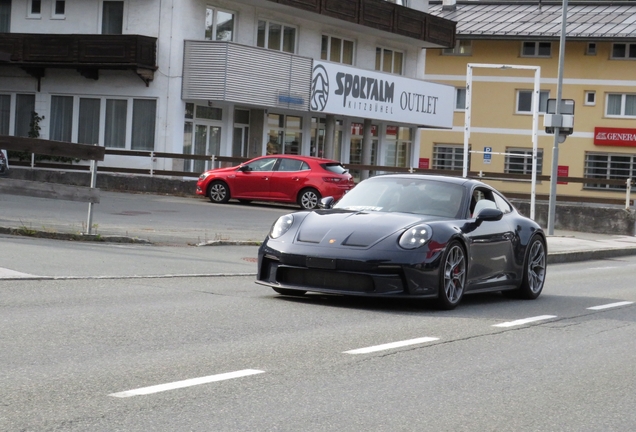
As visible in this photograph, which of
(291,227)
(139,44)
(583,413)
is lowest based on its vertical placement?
(583,413)

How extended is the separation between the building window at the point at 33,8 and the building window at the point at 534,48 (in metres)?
33.3

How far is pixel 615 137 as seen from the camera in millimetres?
60656

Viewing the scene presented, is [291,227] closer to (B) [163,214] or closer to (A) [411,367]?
(A) [411,367]

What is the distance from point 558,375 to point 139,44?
2889cm

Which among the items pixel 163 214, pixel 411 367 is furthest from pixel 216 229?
pixel 411 367

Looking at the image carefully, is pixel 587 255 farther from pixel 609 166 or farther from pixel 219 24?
pixel 609 166

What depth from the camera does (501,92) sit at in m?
63.3

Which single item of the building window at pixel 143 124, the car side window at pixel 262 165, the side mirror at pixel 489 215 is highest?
the building window at pixel 143 124

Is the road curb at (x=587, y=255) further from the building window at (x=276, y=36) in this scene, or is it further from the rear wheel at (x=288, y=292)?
the building window at (x=276, y=36)

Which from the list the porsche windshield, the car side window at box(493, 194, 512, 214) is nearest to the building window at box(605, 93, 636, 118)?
the car side window at box(493, 194, 512, 214)

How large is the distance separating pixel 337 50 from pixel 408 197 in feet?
108

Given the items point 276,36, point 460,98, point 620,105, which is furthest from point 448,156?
point 276,36

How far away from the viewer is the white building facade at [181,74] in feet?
117

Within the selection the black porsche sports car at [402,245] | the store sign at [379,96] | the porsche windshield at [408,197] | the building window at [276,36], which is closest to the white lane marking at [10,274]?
the black porsche sports car at [402,245]
